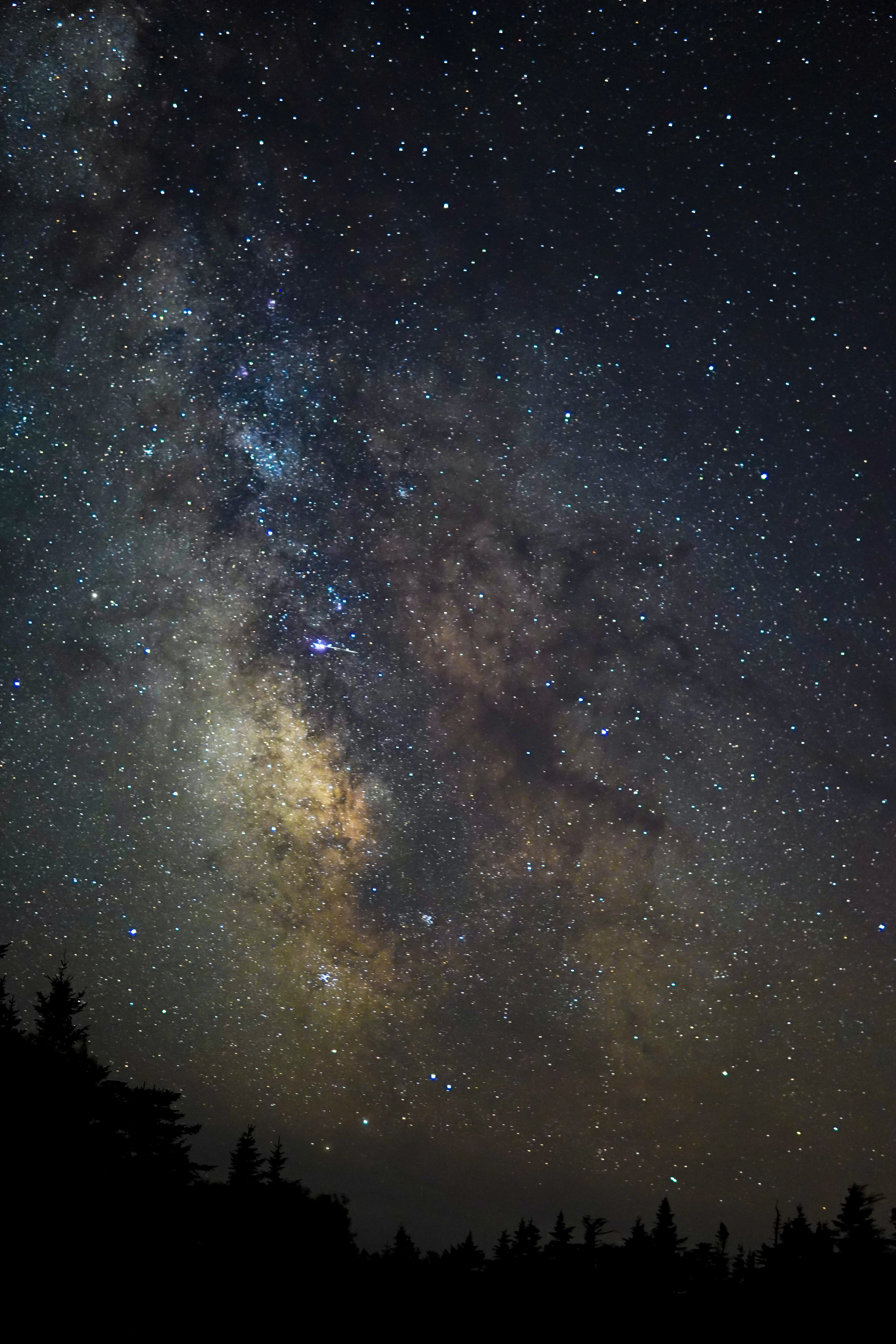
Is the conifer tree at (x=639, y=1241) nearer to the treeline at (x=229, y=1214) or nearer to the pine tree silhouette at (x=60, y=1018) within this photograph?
the treeline at (x=229, y=1214)

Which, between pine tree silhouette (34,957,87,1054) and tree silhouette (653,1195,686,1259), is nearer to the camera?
pine tree silhouette (34,957,87,1054)

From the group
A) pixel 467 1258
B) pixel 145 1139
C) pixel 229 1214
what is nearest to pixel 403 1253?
pixel 467 1258

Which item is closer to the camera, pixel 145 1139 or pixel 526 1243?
pixel 145 1139

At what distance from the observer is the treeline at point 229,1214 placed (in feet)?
52.4

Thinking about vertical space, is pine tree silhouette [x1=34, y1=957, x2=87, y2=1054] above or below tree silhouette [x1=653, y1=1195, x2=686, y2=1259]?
above

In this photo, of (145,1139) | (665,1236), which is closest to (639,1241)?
(665,1236)

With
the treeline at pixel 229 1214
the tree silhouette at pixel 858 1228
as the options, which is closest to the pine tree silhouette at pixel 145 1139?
the treeline at pixel 229 1214

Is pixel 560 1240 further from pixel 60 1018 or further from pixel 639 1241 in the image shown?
pixel 60 1018

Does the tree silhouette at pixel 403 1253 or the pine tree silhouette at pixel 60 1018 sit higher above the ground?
the pine tree silhouette at pixel 60 1018

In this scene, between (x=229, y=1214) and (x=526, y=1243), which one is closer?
(x=229, y=1214)

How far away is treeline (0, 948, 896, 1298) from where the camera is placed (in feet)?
52.4

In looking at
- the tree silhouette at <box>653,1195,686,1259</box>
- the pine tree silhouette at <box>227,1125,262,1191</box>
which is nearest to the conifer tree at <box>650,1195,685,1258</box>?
the tree silhouette at <box>653,1195,686,1259</box>

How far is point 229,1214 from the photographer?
29.2 metres

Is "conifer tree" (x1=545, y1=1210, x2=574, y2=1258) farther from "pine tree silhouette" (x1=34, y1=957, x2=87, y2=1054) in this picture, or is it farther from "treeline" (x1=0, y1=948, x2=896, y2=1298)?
"pine tree silhouette" (x1=34, y1=957, x2=87, y2=1054)
